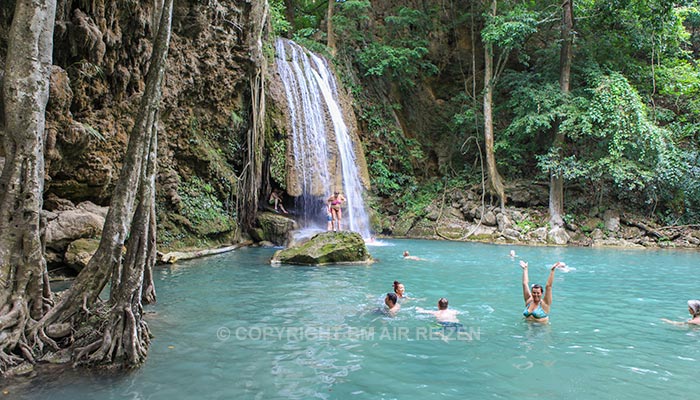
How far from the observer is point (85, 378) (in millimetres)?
4281

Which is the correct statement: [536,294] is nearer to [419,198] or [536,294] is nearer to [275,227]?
[275,227]

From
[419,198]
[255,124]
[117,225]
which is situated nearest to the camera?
[117,225]

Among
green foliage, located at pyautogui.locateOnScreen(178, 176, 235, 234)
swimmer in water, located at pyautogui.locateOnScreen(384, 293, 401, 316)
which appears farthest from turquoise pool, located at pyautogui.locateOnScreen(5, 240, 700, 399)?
green foliage, located at pyautogui.locateOnScreen(178, 176, 235, 234)

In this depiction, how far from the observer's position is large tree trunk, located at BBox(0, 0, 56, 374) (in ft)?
15.1

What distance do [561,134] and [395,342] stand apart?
16462 millimetres

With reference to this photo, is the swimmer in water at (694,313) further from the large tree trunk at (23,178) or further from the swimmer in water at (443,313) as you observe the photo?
the large tree trunk at (23,178)

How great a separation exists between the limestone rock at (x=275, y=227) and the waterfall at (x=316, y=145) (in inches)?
53.4

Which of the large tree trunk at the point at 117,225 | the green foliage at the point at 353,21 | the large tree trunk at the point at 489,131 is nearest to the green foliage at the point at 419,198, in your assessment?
the large tree trunk at the point at 489,131

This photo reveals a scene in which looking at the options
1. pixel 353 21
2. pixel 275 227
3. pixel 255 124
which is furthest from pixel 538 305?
pixel 353 21

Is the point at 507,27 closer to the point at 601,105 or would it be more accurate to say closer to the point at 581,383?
the point at 601,105

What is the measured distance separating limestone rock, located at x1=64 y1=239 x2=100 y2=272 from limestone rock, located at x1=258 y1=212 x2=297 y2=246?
312 inches

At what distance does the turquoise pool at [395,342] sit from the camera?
4188 millimetres

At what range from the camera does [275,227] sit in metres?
16.6

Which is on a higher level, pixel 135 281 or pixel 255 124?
pixel 255 124
